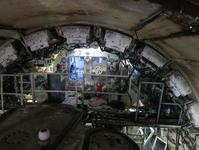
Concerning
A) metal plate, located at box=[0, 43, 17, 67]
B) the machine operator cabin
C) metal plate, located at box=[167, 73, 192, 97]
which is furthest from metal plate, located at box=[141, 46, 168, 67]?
metal plate, located at box=[0, 43, 17, 67]

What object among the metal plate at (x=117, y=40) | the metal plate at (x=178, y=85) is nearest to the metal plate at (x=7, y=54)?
the metal plate at (x=117, y=40)

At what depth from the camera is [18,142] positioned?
4.29 metres

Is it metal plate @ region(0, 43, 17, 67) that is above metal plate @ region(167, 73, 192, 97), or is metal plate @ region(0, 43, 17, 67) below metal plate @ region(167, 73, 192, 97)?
above

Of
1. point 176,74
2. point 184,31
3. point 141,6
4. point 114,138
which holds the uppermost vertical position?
point 141,6

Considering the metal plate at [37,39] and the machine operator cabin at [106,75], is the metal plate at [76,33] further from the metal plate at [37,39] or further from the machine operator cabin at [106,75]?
the metal plate at [37,39]

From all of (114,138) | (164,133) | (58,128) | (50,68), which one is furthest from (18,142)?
(50,68)

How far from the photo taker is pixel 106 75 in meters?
6.66

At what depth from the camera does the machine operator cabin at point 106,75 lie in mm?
3775

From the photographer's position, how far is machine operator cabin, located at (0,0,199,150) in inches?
149

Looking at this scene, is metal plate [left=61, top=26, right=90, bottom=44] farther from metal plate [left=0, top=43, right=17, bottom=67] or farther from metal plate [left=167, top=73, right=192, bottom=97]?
metal plate [left=167, top=73, right=192, bottom=97]

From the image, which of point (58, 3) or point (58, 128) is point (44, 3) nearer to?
point (58, 3)

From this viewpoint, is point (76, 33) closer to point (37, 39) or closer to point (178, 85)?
point (37, 39)

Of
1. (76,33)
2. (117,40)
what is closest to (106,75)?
(117,40)

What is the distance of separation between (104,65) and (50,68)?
293 centimetres
